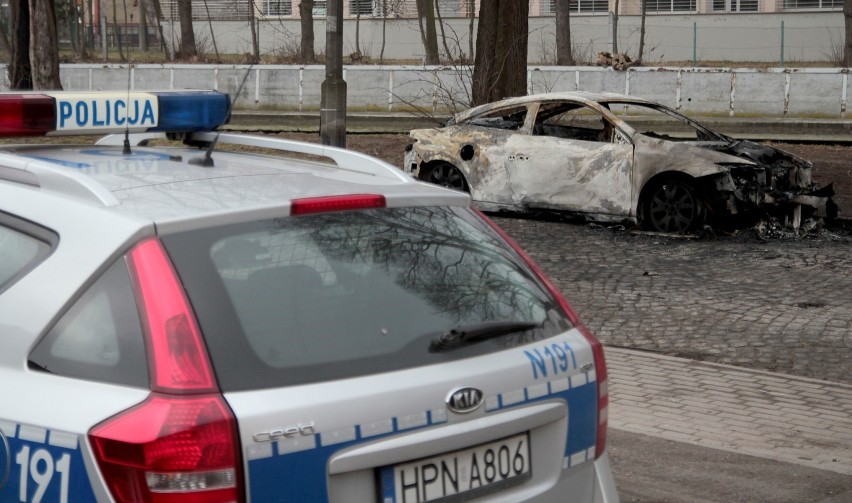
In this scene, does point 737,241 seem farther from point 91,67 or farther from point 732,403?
point 91,67

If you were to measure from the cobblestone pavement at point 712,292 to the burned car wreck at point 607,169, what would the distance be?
0.30 m

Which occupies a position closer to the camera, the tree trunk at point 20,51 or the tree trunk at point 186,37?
the tree trunk at point 20,51

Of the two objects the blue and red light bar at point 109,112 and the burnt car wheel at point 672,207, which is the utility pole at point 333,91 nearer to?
the burnt car wheel at point 672,207

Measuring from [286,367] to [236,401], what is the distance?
156 millimetres

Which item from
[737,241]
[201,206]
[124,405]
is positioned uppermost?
[201,206]

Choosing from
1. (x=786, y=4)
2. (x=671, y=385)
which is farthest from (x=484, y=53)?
(x=786, y=4)

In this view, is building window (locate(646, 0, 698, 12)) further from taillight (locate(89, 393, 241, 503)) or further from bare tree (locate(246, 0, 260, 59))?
taillight (locate(89, 393, 241, 503))

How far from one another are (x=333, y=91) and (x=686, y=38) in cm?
3634

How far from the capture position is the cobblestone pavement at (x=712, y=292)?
27.2 feet

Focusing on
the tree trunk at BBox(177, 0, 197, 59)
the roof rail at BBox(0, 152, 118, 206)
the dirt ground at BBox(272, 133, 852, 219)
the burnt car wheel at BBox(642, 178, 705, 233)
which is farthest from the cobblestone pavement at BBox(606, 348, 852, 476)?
the tree trunk at BBox(177, 0, 197, 59)

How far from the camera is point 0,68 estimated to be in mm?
32500

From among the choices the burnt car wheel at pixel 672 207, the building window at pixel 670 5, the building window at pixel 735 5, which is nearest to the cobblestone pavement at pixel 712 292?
the burnt car wheel at pixel 672 207

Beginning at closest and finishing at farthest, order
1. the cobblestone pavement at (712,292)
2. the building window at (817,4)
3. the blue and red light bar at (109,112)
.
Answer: the blue and red light bar at (109,112)
the cobblestone pavement at (712,292)
the building window at (817,4)

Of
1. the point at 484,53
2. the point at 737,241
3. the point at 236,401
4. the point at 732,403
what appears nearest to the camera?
the point at 236,401
